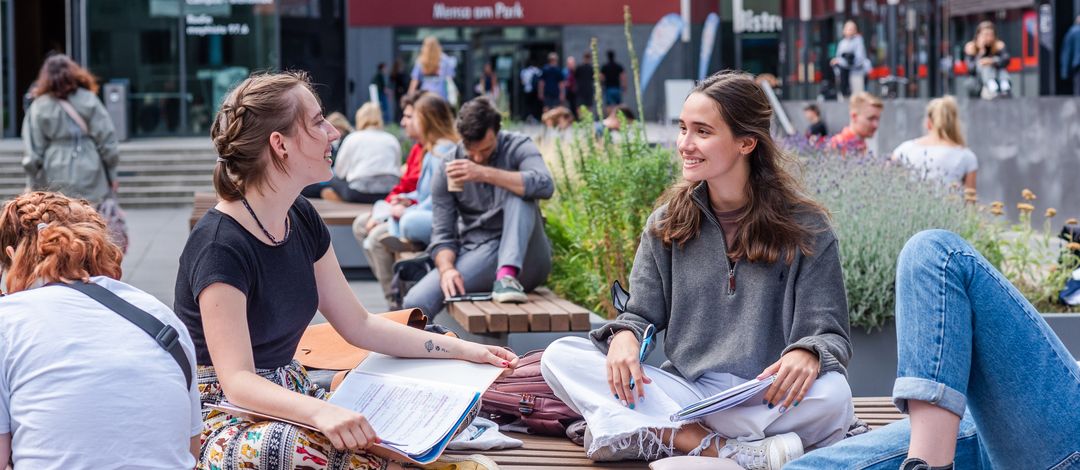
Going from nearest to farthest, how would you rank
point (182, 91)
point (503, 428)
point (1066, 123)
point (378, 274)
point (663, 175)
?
1. point (503, 428)
2. point (663, 175)
3. point (378, 274)
4. point (1066, 123)
5. point (182, 91)

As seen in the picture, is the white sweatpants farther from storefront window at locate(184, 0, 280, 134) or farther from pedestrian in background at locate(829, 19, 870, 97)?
storefront window at locate(184, 0, 280, 134)

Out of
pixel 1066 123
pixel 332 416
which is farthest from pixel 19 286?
pixel 1066 123

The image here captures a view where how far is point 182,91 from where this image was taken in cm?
2600

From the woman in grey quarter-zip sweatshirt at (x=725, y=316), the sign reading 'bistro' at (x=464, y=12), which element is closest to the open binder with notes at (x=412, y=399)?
the woman in grey quarter-zip sweatshirt at (x=725, y=316)

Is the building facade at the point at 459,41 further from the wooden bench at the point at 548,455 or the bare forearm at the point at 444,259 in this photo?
the wooden bench at the point at 548,455

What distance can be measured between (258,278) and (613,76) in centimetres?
2423

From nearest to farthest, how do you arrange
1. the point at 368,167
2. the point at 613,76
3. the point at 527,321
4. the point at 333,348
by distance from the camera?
the point at 333,348, the point at 527,321, the point at 368,167, the point at 613,76

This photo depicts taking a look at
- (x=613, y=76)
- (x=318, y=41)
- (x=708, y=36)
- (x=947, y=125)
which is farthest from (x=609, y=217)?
(x=318, y=41)

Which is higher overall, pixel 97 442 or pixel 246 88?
pixel 246 88

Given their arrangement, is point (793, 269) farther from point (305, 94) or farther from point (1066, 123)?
point (1066, 123)

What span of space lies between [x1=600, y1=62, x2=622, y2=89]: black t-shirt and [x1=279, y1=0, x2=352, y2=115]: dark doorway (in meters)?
5.82

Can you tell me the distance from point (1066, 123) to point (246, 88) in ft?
38.7

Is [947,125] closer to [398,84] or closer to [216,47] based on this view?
[216,47]

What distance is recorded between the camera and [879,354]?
18.1 feet
